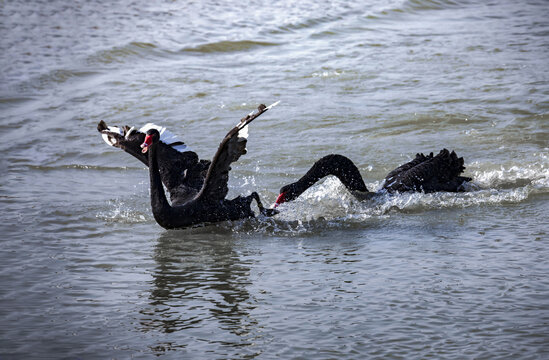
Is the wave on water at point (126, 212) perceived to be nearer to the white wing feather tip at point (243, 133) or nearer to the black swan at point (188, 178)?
the black swan at point (188, 178)

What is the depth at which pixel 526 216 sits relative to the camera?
6637 millimetres

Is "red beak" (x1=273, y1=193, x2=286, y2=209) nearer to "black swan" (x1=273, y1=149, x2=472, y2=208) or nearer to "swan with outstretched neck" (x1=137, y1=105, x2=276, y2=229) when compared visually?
"swan with outstretched neck" (x1=137, y1=105, x2=276, y2=229)

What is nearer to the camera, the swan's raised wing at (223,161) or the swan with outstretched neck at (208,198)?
the swan's raised wing at (223,161)

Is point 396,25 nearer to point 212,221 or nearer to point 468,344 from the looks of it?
point 212,221

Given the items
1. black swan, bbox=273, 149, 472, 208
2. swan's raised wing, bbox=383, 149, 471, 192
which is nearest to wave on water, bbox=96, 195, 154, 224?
black swan, bbox=273, 149, 472, 208

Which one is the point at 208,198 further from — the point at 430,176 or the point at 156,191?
the point at 430,176

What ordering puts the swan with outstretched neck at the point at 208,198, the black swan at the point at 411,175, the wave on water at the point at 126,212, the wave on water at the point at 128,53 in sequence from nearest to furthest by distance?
the swan with outstretched neck at the point at 208,198 → the wave on water at the point at 126,212 → the black swan at the point at 411,175 → the wave on water at the point at 128,53

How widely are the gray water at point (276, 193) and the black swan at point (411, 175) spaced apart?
0.14 m

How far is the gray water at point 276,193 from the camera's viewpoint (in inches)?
179

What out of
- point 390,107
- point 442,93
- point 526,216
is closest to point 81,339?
point 526,216

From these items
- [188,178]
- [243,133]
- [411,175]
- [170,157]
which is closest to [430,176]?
[411,175]

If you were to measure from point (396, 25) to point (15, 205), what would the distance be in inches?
455

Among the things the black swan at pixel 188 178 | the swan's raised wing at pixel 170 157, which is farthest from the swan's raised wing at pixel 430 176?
the swan's raised wing at pixel 170 157

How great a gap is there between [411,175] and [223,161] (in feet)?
6.40
